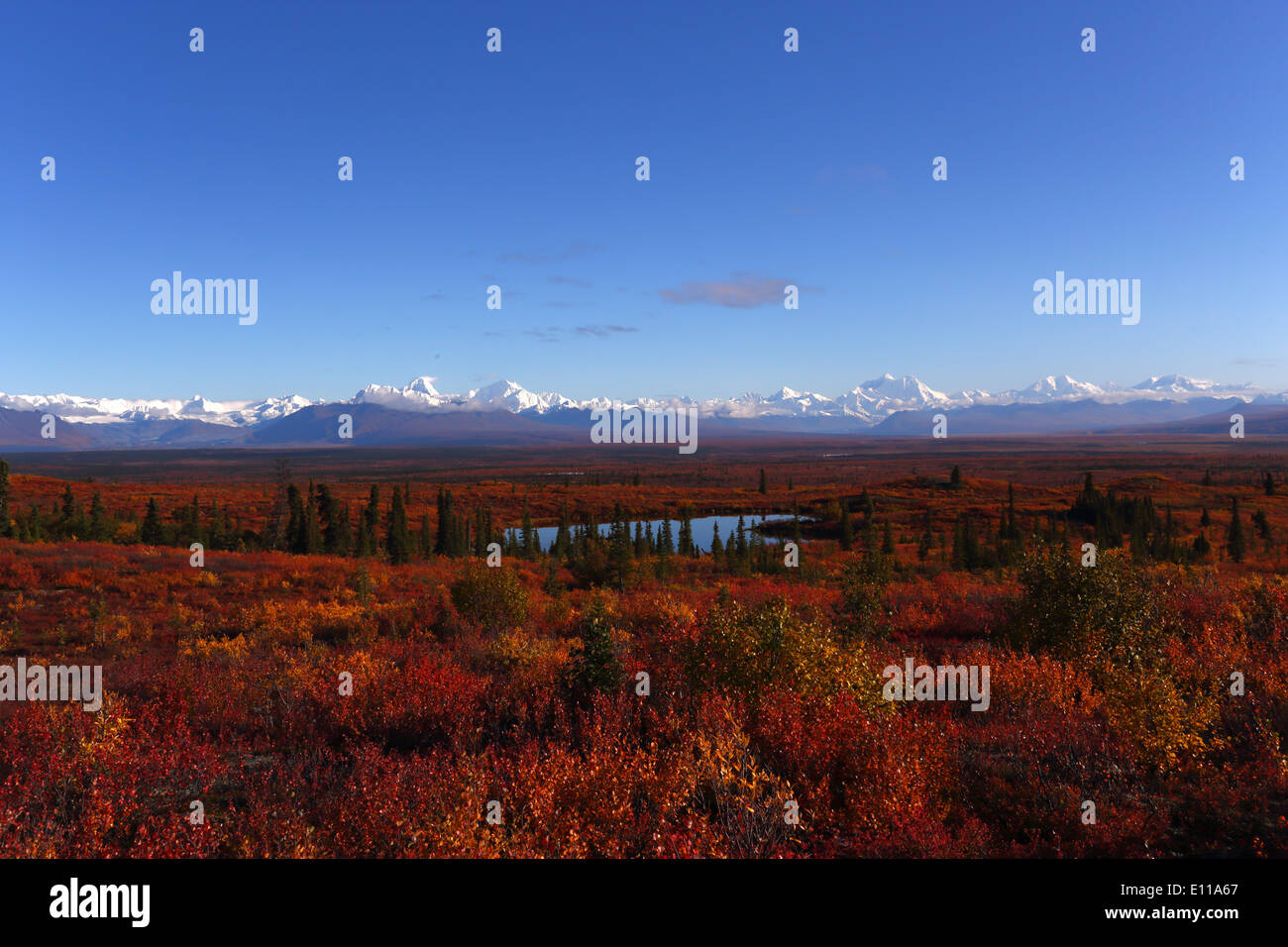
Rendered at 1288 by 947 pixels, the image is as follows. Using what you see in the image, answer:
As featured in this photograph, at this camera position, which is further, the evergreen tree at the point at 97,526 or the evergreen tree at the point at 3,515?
the evergreen tree at the point at 97,526

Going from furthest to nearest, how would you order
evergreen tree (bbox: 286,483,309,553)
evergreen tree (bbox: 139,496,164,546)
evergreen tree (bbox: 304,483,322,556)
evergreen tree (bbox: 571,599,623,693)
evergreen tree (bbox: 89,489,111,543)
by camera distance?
evergreen tree (bbox: 286,483,309,553)
evergreen tree (bbox: 304,483,322,556)
evergreen tree (bbox: 139,496,164,546)
evergreen tree (bbox: 89,489,111,543)
evergreen tree (bbox: 571,599,623,693)

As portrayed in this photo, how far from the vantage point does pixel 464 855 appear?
16.3 ft

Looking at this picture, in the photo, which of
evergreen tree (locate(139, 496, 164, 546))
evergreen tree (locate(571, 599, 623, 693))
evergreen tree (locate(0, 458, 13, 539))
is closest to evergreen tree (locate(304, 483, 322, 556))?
evergreen tree (locate(139, 496, 164, 546))

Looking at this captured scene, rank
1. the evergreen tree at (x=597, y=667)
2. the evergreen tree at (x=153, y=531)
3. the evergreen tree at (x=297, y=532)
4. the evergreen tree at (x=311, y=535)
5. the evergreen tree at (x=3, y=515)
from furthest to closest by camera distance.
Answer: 1. the evergreen tree at (x=297, y=532)
2. the evergreen tree at (x=311, y=535)
3. the evergreen tree at (x=153, y=531)
4. the evergreen tree at (x=3, y=515)
5. the evergreen tree at (x=597, y=667)

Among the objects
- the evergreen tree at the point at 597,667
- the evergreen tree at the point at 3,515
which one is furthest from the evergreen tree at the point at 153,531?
the evergreen tree at the point at 597,667

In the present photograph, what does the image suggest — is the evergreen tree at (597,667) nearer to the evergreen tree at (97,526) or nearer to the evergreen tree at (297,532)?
the evergreen tree at (297,532)

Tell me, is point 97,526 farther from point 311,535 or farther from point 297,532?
point 311,535

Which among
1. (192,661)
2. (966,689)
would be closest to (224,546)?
(192,661)

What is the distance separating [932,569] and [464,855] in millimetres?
40777

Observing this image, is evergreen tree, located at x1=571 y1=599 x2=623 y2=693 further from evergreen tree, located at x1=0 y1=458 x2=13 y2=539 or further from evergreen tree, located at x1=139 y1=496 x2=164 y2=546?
evergreen tree, located at x1=139 y1=496 x2=164 y2=546

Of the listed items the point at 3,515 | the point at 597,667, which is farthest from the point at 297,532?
the point at 597,667

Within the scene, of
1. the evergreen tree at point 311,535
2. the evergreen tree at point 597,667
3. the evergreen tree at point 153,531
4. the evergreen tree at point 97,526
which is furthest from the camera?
the evergreen tree at point 311,535

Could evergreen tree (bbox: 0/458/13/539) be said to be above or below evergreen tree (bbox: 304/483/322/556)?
above
